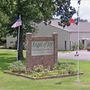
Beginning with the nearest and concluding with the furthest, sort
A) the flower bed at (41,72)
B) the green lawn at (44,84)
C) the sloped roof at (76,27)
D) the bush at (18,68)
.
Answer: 1. the green lawn at (44,84)
2. the flower bed at (41,72)
3. the bush at (18,68)
4. the sloped roof at (76,27)

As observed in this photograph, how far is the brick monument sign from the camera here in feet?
71.0

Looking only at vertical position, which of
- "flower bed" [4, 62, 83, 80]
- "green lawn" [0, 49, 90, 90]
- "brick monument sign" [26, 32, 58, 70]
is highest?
"brick monument sign" [26, 32, 58, 70]

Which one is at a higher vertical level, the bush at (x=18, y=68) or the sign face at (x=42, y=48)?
the sign face at (x=42, y=48)

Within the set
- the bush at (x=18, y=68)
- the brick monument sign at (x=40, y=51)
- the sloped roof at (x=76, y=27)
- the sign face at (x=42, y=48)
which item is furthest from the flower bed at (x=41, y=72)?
the sloped roof at (x=76, y=27)

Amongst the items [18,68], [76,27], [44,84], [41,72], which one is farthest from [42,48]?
[76,27]

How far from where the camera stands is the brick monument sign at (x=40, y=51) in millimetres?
21641

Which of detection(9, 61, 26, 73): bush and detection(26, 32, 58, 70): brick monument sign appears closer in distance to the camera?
detection(9, 61, 26, 73): bush

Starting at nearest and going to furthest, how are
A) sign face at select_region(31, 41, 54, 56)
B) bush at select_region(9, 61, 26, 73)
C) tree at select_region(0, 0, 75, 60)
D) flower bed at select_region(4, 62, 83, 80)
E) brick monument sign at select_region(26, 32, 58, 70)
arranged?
flower bed at select_region(4, 62, 83, 80)
bush at select_region(9, 61, 26, 73)
brick monument sign at select_region(26, 32, 58, 70)
sign face at select_region(31, 41, 54, 56)
tree at select_region(0, 0, 75, 60)

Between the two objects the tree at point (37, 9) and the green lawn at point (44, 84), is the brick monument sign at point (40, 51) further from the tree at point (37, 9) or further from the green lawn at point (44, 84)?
the tree at point (37, 9)

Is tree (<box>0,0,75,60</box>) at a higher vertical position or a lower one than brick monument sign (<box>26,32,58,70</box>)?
higher

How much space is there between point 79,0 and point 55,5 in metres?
2.21

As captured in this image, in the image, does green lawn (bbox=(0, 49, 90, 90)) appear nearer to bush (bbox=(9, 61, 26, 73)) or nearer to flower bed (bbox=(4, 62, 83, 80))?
flower bed (bbox=(4, 62, 83, 80))

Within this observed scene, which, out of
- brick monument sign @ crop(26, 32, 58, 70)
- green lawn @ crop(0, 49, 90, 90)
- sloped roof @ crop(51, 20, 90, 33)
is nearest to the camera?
green lawn @ crop(0, 49, 90, 90)

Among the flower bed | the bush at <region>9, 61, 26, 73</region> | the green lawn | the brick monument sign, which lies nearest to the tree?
the brick monument sign
